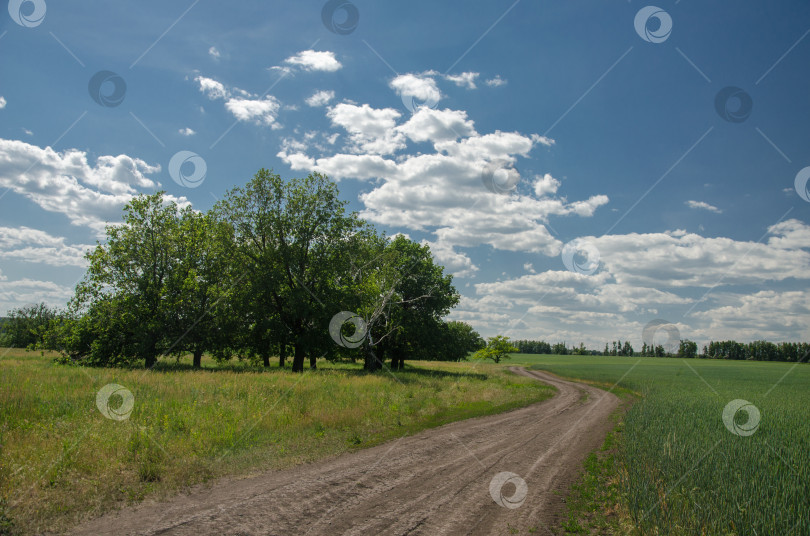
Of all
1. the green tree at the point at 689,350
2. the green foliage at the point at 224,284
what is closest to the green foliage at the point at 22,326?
the green foliage at the point at 224,284

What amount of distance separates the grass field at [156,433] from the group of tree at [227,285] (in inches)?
522

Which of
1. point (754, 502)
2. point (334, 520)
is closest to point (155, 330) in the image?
point (334, 520)

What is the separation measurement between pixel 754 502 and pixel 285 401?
13542mm

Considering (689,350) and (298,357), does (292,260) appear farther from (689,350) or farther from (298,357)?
(689,350)

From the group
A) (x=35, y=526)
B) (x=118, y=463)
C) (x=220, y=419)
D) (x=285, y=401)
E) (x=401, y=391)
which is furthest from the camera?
(x=401, y=391)

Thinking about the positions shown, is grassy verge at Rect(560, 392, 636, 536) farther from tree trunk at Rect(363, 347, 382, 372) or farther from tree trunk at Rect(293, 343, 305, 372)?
tree trunk at Rect(363, 347, 382, 372)

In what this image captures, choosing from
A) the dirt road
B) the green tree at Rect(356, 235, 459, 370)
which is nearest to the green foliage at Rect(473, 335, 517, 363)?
the green tree at Rect(356, 235, 459, 370)

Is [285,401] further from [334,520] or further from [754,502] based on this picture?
[754,502]

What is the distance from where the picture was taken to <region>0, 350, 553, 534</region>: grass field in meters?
6.94

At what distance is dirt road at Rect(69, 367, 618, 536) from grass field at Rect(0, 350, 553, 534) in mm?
855

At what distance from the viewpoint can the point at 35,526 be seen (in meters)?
5.80

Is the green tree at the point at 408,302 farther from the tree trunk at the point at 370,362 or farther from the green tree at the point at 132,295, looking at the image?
the green tree at the point at 132,295

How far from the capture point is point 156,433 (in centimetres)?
Answer: 1013

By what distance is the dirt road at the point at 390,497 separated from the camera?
6.27 m
